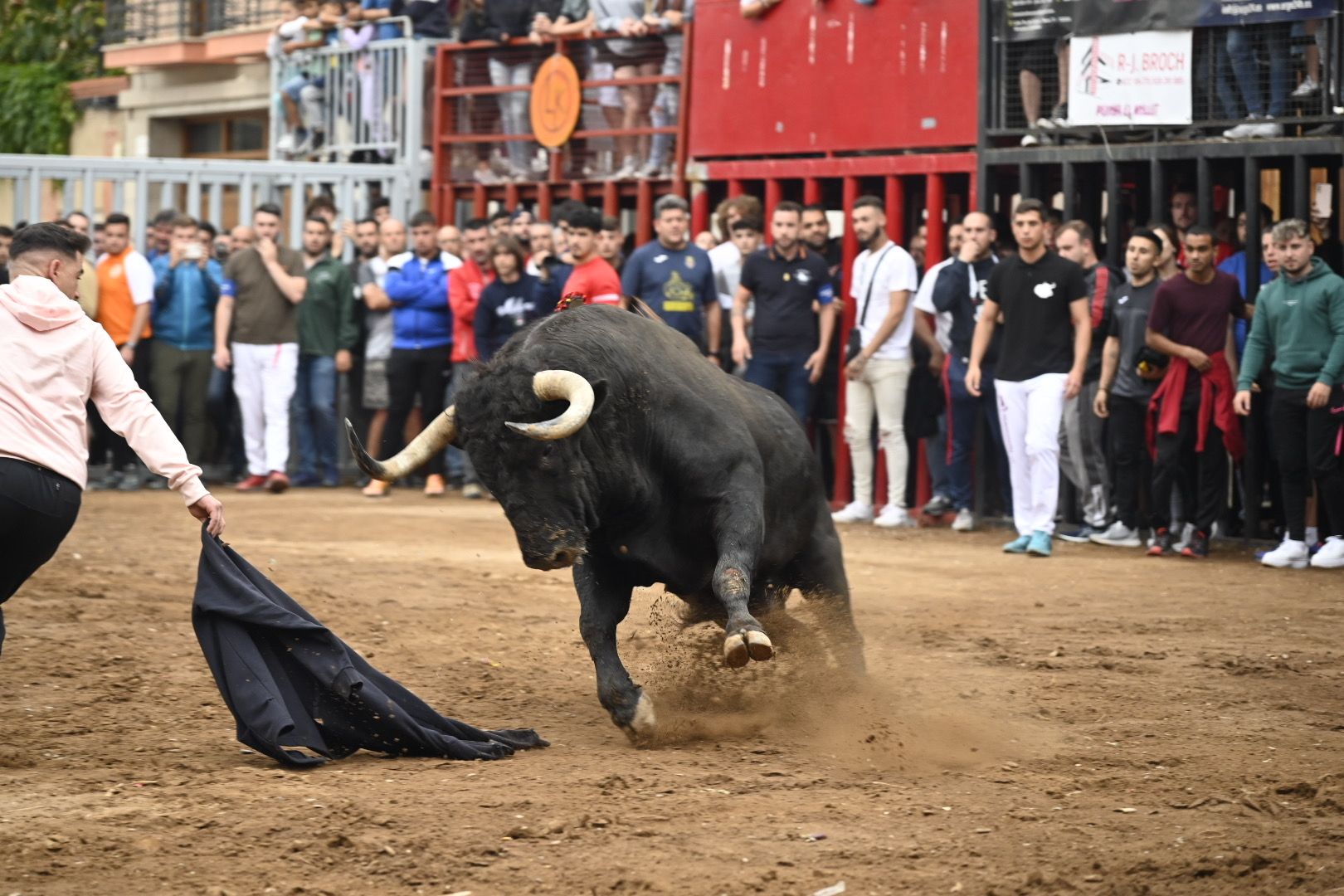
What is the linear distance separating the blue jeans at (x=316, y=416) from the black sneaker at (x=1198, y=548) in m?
7.48

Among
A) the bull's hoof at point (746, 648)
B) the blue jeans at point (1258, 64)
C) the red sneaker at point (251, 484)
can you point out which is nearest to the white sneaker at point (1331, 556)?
the blue jeans at point (1258, 64)

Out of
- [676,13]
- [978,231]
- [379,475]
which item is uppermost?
[676,13]

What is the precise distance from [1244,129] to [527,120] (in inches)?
288

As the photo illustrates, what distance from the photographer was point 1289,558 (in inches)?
453

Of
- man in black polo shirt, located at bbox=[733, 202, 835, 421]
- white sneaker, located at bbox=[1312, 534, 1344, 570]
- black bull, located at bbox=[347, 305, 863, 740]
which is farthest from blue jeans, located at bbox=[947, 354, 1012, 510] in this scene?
black bull, located at bbox=[347, 305, 863, 740]

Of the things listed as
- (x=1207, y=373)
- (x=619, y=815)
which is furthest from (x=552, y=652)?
(x=1207, y=373)

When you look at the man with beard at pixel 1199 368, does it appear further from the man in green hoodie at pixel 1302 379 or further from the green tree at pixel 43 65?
the green tree at pixel 43 65

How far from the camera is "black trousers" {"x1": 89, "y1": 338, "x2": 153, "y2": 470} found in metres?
15.9

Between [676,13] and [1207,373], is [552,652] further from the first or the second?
[676,13]

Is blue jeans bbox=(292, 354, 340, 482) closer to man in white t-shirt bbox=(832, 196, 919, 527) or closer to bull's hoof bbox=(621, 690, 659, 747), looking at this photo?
man in white t-shirt bbox=(832, 196, 919, 527)

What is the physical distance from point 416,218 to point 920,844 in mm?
11395

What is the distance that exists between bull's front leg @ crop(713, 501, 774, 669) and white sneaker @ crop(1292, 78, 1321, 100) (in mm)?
6601

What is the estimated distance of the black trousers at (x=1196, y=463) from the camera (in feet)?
38.8

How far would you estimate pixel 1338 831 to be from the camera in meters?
5.35
